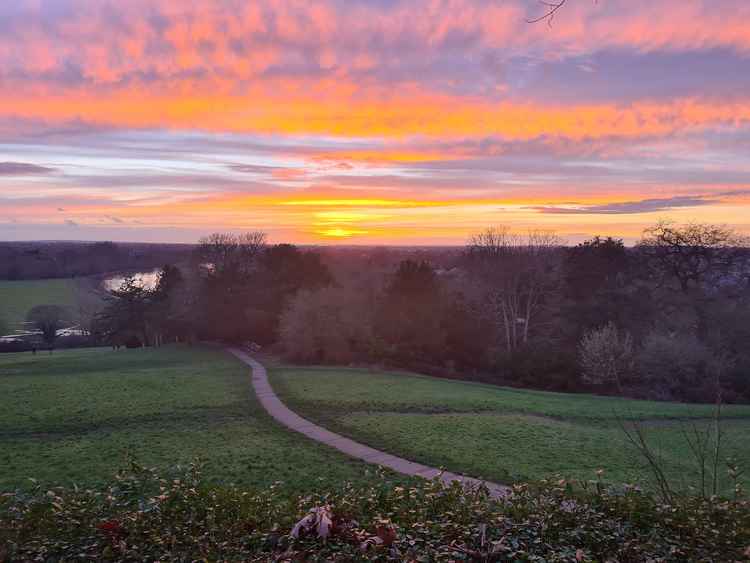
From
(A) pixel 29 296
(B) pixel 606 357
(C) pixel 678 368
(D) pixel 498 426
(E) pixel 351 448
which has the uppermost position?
(A) pixel 29 296

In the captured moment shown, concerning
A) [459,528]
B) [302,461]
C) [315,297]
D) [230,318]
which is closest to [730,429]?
[302,461]

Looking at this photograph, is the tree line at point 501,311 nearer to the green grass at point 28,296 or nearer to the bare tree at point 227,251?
the bare tree at point 227,251

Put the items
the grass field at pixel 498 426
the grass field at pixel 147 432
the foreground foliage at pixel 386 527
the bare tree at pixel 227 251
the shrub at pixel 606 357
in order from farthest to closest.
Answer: the bare tree at pixel 227 251 → the shrub at pixel 606 357 → the grass field at pixel 498 426 → the grass field at pixel 147 432 → the foreground foliage at pixel 386 527

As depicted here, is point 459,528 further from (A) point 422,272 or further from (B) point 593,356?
(A) point 422,272

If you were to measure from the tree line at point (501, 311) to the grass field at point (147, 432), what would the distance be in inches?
459

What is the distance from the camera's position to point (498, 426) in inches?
578

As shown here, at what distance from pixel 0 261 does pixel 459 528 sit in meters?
96.2

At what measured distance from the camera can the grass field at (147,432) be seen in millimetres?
9891

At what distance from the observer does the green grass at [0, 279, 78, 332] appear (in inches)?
2367

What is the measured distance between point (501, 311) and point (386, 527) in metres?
39.5

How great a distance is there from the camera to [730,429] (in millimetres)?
17281

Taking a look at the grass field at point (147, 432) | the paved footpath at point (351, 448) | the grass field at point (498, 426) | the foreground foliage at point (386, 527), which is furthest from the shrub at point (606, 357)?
the foreground foliage at point (386, 527)

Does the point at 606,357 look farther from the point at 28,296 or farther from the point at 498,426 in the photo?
the point at 28,296

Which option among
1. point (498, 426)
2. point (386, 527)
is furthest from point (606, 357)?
point (386, 527)
